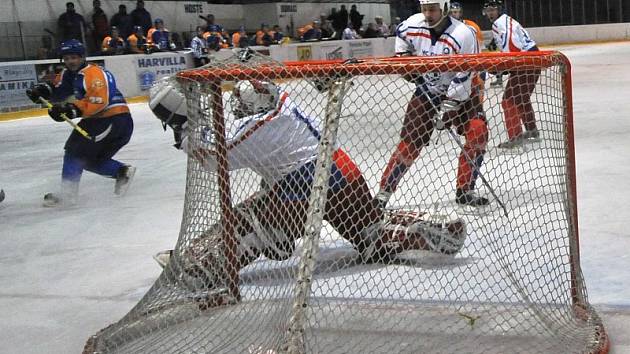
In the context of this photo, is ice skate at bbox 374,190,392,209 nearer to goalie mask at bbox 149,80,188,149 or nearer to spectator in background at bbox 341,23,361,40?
goalie mask at bbox 149,80,188,149

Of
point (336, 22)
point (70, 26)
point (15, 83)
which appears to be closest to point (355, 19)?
point (336, 22)

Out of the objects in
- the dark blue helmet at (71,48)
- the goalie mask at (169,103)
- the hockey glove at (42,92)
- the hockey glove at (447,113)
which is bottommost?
the hockey glove at (447,113)

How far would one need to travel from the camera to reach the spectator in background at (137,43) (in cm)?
1391

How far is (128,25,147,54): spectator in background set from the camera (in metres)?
13.9

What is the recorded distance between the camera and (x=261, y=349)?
2471 mm

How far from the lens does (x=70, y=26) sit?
1445 centimetres

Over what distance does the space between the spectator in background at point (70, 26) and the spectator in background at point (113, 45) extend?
23.4 inches

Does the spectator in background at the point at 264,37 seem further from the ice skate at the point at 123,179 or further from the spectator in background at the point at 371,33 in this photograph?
the ice skate at the point at 123,179

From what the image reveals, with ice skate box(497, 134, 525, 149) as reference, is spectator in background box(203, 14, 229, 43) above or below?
above

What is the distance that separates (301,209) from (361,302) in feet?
1.51

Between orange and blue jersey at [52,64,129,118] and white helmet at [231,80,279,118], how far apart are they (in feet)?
8.63

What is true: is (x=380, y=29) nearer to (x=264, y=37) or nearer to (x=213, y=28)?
(x=264, y=37)

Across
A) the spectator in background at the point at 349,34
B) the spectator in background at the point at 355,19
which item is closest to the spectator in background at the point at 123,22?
the spectator in background at the point at 349,34

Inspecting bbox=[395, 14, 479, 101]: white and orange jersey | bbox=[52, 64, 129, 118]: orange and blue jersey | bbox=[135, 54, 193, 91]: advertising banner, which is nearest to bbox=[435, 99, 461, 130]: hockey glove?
bbox=[395, 14, 479, 101]: white and orange jersey
